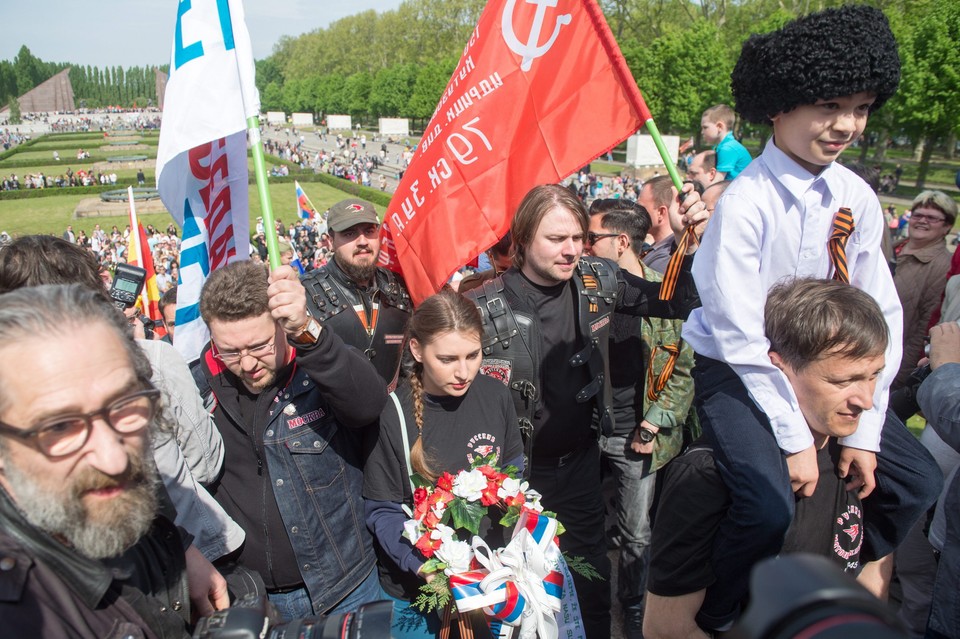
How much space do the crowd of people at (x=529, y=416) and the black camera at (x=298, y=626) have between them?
0.77 ft

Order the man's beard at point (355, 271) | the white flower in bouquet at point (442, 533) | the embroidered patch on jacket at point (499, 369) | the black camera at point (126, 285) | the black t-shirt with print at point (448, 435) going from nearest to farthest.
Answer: the white flower in bouquet at point (442, 533) < the black t-shirt with print at point (448, 435) < the black camera at point (126, 285) < the embroidered patch on jacket at point (499, 369) < the man's beard at point (355, 271)

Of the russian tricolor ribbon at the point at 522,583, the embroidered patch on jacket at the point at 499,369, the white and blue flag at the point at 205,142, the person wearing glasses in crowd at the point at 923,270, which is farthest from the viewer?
the person wearing glasses in crowd at the point at 923,270

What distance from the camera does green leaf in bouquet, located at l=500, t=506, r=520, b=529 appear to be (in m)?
2.36

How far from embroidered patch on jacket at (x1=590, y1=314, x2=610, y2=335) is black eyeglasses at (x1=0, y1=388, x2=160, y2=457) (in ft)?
7.50

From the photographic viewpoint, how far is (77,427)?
143cm

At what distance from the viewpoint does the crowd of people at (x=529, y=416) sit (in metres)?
1.47

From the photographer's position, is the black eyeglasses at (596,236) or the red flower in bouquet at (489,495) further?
the black eyeglasses at (596,236)

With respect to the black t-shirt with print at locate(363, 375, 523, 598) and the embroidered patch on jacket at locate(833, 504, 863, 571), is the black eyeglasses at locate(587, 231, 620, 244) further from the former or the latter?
the embroidered patch on jacket at locate(833, 504, 863, 571)

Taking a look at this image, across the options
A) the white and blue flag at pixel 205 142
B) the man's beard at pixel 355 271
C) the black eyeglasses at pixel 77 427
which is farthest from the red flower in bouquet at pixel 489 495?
the man's beard at pixel 355 271

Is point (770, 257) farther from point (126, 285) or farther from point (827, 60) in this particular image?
point (126, 285)

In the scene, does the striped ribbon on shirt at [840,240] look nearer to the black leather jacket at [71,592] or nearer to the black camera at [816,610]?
the black camera at [816,610]

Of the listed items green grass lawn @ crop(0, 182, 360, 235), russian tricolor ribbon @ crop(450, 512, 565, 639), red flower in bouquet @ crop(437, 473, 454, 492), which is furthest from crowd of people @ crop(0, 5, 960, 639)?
green grass lawn @ crop(0, 182, 360, 235)

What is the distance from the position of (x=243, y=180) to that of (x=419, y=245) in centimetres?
102

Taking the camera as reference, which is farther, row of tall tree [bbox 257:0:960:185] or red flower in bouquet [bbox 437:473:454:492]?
row of tall tree [bbox 257:0:960:185]
